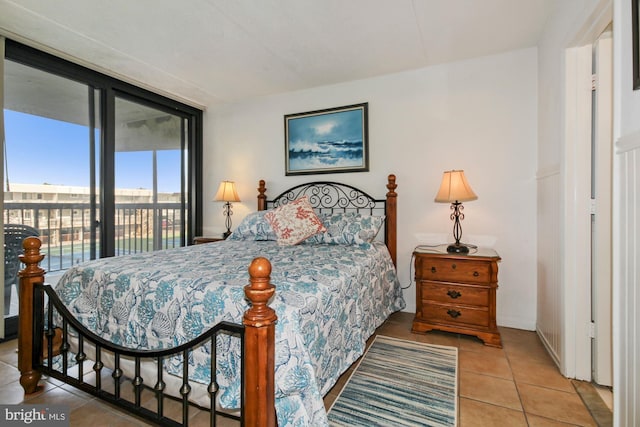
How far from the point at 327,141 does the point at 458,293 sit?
79.7 inches

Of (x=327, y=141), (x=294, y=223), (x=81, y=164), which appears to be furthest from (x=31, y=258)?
(x=327, y=141)

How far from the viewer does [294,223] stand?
2838mm

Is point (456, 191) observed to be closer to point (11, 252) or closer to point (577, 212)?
point (577, 212)

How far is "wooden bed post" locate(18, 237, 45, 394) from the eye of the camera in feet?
5.62

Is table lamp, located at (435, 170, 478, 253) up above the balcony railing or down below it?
above

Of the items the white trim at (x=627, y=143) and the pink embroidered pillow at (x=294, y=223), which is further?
the pink embroidered pillow at (x=294, y=223)

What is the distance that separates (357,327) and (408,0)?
2149 millimetres

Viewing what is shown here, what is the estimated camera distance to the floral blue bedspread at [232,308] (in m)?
1.20

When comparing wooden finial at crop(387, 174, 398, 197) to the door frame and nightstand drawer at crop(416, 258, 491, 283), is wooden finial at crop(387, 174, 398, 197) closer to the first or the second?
nightstand drawer at crop(416, 258, 491, 283)

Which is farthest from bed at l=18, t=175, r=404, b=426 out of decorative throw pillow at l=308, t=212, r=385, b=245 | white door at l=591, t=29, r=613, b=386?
white door at l=591, t=29, r=613, b=386

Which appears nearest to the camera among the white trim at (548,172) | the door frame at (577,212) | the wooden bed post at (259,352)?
the wooden bed post at (259,352)

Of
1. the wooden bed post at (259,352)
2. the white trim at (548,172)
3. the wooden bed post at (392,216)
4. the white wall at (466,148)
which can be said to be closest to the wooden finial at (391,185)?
the wooden bed post at (392,216)

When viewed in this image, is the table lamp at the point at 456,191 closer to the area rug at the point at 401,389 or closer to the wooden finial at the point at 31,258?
the area rug at the point at 401,389

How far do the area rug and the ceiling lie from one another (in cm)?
242
